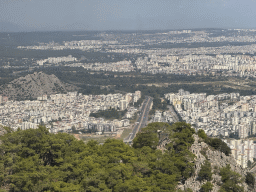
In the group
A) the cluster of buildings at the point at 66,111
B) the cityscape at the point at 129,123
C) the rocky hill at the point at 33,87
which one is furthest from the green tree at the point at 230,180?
the rocky hill at the point at 33,87

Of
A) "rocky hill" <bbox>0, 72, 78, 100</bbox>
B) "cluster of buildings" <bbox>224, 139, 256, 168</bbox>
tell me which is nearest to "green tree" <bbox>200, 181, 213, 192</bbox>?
"cluster of buildings" <bbox>224, 139, 256, 168</bbox>

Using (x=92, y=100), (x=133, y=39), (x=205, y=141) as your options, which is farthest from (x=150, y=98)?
(x=133, y=39)

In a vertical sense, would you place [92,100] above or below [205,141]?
below

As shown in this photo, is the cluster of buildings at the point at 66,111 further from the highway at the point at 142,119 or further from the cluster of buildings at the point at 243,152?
the cluster of buildings at the point at 243,152

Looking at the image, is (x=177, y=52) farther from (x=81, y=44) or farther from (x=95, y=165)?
(x=95, y=165)

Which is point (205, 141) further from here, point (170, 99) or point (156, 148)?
point (170, 99)

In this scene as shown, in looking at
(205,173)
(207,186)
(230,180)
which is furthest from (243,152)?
(207,186)
